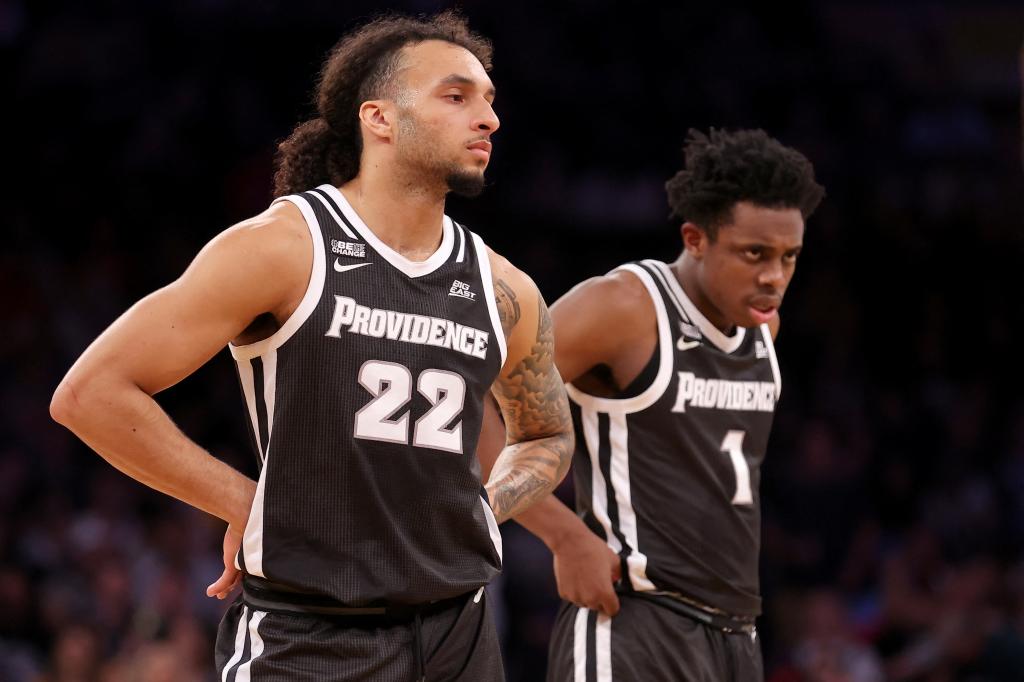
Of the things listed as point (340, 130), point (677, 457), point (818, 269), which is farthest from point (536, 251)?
point (340, 130)

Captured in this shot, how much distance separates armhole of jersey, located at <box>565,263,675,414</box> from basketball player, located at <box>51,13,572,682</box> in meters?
0.88

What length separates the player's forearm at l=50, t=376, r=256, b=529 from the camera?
287 centimetres

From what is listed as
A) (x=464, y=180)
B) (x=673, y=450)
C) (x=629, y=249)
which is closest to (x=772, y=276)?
(x=673, y=450)

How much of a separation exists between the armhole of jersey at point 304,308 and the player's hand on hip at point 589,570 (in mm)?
1358

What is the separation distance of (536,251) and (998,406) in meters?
3.50

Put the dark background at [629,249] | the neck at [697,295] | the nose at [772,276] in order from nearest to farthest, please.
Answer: the nose at [772,276], the neck at [697,295], the dark background at [629,249]

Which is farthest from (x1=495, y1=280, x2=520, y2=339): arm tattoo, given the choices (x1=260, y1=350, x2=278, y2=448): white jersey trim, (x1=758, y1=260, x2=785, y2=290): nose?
(x1=758, y1=260, x2=785, y2=290): nose

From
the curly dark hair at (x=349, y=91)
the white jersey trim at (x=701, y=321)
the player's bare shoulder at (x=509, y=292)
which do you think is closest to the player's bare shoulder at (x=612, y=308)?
the white jersey trim at (x=701, y=321)

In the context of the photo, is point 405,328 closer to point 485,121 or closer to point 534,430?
point 485,121

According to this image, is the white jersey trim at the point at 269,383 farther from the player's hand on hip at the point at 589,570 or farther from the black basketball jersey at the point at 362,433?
the player's hand on hip at the point at 589,570

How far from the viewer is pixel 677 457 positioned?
4.18 metres

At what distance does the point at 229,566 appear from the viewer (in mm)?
3090

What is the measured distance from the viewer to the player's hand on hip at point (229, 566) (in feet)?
10.0

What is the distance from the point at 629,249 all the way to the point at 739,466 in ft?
21.5
